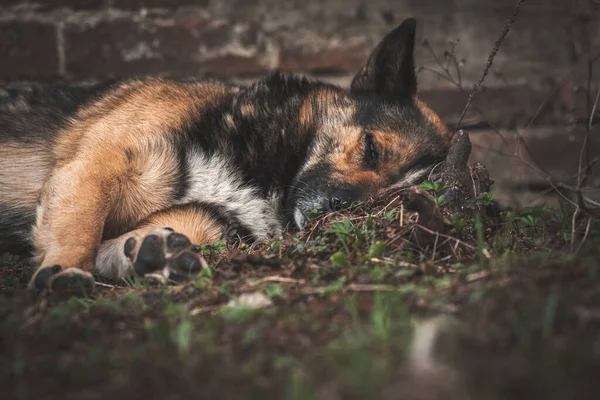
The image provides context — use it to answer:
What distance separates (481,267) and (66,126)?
2.61 metres

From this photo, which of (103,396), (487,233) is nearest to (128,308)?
(103,396)

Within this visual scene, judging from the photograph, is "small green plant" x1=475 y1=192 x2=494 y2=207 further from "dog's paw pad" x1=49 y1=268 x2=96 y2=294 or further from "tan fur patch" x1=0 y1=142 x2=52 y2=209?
"tan fur patch" x1=0 y1=142 x2=52 y2=209

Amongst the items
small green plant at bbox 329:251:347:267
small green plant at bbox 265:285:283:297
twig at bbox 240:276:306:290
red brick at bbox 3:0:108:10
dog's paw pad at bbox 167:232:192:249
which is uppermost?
red brick at bbox 3:0:108:10

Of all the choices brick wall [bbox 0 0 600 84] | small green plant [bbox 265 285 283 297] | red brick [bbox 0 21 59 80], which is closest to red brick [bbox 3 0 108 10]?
brick wall [bbox 0 0 600 84]

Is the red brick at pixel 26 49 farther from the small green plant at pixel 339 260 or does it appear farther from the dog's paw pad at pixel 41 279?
the small green plant at pixel 339 260

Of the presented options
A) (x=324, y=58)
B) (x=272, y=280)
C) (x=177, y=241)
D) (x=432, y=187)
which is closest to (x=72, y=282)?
(x=177, y=241)

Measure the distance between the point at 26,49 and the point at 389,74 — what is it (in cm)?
275

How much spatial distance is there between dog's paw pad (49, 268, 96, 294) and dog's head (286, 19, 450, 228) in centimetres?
120

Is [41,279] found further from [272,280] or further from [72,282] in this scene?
[272,280]

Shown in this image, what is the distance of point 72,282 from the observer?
278 cm

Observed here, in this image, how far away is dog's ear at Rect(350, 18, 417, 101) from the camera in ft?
12.6

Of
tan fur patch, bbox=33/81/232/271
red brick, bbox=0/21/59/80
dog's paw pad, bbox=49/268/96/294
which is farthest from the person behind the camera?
red brick, bbox=0/21/59/80

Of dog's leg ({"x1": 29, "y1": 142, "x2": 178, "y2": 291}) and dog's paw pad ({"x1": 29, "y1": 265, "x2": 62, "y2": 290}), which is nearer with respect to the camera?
dog's paw pad ({"x1": 29, "y1": 265, "x2": 62, "y2": 290})

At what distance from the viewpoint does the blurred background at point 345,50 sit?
16.1ft
